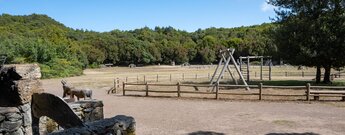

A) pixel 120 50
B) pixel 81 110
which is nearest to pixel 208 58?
pixel 120 50

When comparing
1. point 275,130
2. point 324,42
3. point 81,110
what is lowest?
point 275,130

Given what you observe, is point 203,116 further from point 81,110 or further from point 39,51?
point 39,51

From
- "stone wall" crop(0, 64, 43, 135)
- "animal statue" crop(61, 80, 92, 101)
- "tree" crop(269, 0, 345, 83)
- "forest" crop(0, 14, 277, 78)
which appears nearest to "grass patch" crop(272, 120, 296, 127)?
"animal statue" crop(61, 80, 92, 101)

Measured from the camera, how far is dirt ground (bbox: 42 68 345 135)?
11.5 m

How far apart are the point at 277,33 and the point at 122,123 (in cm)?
2473

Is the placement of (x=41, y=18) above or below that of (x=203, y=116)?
above

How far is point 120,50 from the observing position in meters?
94.9

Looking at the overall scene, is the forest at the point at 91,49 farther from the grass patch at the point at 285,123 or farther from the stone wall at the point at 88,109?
the stone wall at the point at 88,109

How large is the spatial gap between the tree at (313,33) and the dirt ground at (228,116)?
27.7ft

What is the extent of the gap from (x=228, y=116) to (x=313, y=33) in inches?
→ 552

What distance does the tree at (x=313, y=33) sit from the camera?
80.3ft

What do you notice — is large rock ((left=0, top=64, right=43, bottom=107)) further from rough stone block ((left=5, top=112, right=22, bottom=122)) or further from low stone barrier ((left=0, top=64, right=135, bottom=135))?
rough stone block ((left=5, top=112, right=22, bottom=122))

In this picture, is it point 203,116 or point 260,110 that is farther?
point 260,110

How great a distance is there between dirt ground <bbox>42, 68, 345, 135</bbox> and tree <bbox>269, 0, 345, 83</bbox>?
844 centimetres
